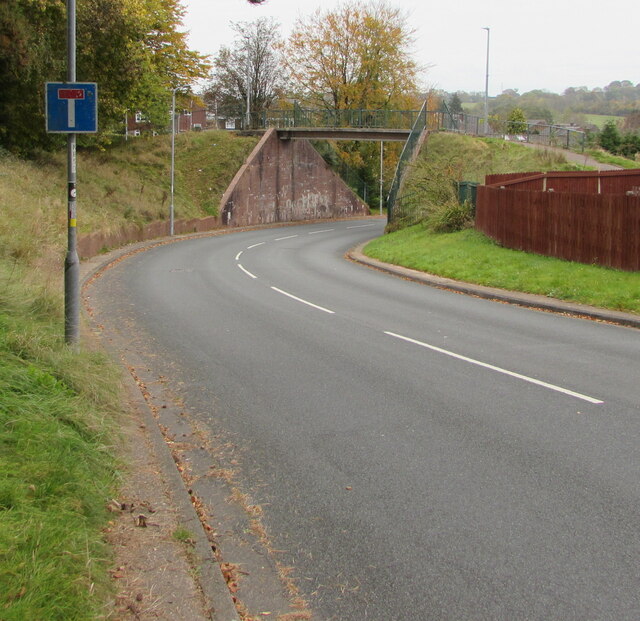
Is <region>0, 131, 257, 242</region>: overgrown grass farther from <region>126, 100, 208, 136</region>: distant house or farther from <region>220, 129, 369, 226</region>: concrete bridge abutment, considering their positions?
<region>126, 100, 208, 136</region>: distant house

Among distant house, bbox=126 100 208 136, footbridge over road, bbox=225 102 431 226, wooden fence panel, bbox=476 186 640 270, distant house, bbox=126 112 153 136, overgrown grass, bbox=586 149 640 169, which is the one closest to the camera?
wooden fence panel, bbox=476 186 640 270

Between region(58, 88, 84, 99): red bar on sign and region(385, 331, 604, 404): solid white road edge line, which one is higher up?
region(58, 88, 84, 99): red bar on sign

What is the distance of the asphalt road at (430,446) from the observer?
436 cm

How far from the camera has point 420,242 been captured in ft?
90.6

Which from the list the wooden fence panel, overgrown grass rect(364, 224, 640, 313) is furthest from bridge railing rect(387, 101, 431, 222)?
the wooden fence panel

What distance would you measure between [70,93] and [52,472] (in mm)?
5379

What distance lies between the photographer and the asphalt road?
4.36 m

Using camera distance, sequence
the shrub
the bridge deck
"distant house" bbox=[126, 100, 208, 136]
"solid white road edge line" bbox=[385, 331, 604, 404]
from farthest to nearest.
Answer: "distant house" bbox=[126, 100, 208, 136] → the bridge deck → the shrub → "solid white road edge line" bbox=[385, 331, 604, 404]

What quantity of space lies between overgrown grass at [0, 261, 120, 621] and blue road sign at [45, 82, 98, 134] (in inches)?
89.9

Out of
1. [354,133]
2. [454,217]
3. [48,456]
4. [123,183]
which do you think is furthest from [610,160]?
[48,456]

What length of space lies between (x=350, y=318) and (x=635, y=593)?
10.0 meters

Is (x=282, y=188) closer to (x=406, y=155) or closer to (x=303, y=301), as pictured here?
(x=406, y=155)

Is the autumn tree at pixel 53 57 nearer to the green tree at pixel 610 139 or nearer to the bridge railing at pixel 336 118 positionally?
the bridge railing at pixel 336 118

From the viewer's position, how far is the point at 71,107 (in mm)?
8602
